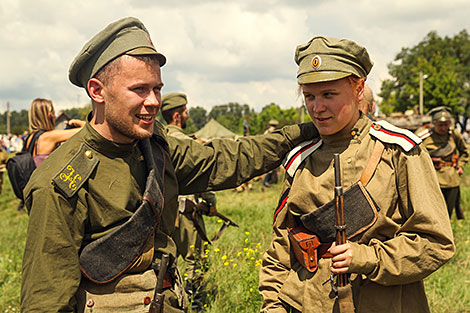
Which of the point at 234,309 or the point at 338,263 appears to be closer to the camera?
the point at 338,263

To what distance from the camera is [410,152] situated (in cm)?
225

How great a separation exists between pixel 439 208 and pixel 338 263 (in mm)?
567

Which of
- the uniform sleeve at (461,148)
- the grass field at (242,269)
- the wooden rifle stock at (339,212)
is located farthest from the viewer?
the uniform sleeve at (461,148)

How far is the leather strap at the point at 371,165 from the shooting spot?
2309 millimetres

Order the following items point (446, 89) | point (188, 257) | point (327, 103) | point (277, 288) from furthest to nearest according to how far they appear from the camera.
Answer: point (446, 89) → point (188, 257) → point (277, 288) → point (327, 103)

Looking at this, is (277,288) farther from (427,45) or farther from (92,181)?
(427,45)

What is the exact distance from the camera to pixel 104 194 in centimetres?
230

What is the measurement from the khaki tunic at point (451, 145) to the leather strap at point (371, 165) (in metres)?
7.22

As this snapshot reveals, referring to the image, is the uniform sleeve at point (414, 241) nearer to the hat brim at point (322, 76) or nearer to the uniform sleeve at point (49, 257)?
the hat brim at point (322, 76)

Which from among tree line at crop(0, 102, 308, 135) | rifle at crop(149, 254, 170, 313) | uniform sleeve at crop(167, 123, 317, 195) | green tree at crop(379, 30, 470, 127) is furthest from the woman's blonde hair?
green tree at crop(379, 30, 470, 127)

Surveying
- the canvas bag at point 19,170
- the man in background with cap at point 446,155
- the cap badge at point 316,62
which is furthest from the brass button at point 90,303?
the man in background with cap at point 446,155

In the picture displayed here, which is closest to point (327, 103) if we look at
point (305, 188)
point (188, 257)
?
point (305, 188)

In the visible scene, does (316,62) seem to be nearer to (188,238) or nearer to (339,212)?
(339,212)

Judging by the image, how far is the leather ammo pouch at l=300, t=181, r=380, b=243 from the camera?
89.4 inches
